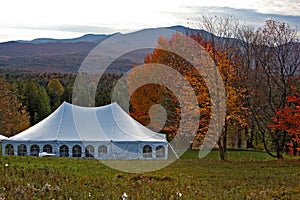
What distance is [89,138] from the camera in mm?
32375

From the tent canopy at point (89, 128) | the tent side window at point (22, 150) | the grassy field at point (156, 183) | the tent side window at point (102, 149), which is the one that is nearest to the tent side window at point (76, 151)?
the tent canopy at point (89, 128)

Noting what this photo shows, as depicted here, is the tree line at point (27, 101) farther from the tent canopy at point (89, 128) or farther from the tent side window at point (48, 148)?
the tent side window at point (48, 148)

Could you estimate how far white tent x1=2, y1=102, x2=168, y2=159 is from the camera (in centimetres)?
3247

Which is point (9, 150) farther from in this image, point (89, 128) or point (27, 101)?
point (27, 101)

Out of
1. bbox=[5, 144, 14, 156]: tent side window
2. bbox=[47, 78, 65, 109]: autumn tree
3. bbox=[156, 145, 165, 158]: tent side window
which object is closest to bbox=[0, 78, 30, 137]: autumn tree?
bbox=[47, 78, 65, 109]: autumn tree

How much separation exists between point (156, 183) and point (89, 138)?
20.7 meters

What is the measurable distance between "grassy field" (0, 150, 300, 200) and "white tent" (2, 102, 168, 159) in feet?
38.9

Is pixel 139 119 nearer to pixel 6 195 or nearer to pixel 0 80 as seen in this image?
pixel 0 80

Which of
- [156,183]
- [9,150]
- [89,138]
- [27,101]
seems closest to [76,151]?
[89,138]

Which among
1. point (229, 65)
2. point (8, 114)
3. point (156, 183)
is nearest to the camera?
point (156, 183)

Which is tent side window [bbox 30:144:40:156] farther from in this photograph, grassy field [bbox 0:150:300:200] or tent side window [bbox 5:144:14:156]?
grassy field [bbox 0:150:300:200]

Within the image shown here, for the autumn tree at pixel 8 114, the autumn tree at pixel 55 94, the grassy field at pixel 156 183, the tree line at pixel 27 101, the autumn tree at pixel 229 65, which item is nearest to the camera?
the grassy field at pixel 156 183

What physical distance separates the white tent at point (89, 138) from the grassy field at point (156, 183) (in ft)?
38.9

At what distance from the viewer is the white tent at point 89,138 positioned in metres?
32.5
